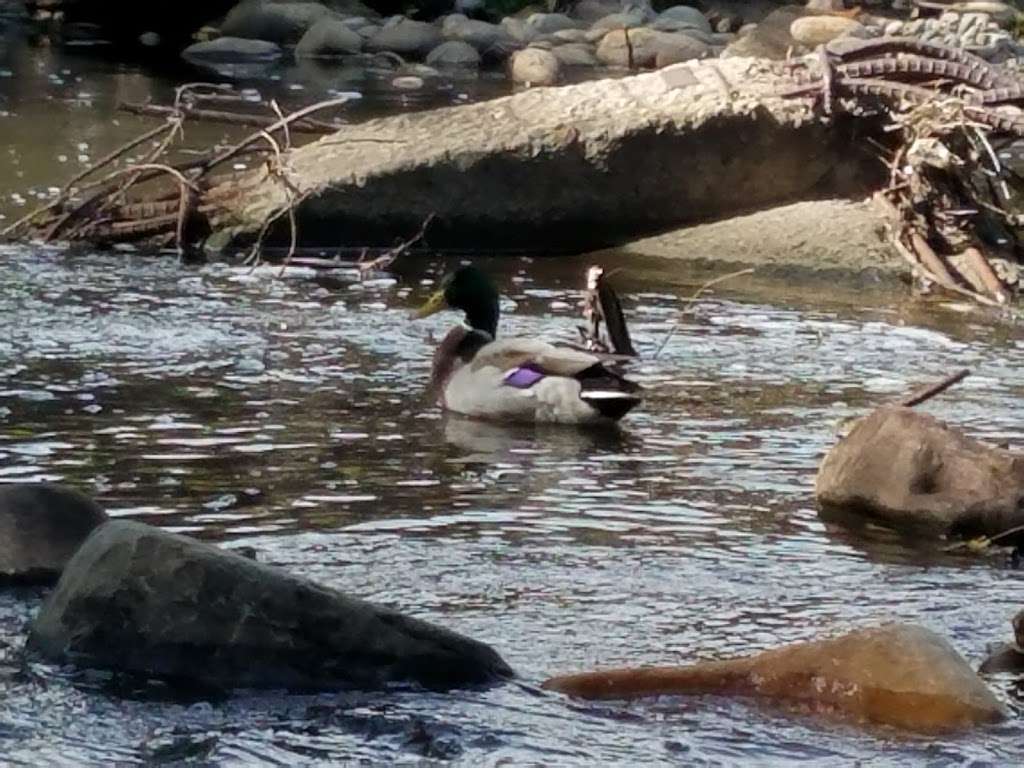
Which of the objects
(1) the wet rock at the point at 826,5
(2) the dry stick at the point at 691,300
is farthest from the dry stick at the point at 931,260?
(1) the wet rock at the point at 826,5

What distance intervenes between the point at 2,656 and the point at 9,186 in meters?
9.24

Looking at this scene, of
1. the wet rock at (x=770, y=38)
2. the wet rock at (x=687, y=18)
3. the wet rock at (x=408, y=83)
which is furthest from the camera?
the wet rock at (x=687, y=18)

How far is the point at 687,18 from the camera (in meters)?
27.7

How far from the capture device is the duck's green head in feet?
30.7

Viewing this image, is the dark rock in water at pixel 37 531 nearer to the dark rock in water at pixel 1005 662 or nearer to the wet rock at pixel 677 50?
the dark rock in water at pixel 1005 662

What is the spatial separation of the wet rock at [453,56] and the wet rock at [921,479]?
18350mm

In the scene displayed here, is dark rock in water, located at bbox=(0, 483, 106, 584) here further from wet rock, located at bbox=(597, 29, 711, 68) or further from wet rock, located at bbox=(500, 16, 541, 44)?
wet rock, located at bbox=(500, 16, 541, 44)

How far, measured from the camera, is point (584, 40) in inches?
1044

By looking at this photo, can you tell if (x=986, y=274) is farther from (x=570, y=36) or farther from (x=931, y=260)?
(x=570, y=36)

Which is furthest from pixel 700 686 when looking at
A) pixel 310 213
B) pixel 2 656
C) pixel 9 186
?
pixel 9 186

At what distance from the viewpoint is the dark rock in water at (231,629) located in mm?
5219

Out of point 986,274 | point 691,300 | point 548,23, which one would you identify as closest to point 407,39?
point 548,23

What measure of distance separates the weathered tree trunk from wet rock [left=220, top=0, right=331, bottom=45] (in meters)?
13.6

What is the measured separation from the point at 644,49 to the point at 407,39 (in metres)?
2.68
